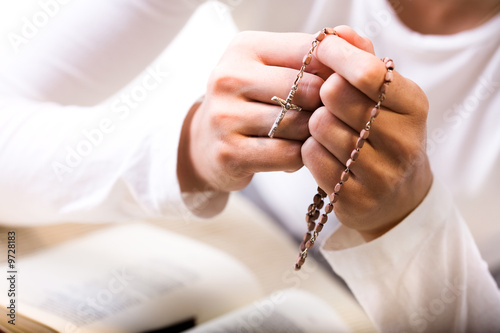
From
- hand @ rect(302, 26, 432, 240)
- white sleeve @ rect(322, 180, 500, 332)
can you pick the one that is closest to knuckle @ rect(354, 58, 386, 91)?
hand @ rect(302, 26, 432, 240)

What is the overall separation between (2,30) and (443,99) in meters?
0.28

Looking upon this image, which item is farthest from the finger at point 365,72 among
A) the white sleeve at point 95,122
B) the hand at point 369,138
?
the white sleeve at point 95,122

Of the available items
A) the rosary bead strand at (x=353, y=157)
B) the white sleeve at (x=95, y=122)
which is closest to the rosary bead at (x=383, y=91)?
the rosary bead strand at (x=353, y=157)

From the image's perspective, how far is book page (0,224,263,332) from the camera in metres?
0.29

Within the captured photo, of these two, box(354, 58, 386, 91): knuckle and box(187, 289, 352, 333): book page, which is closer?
box(354, 58, 386, 91): knuckle

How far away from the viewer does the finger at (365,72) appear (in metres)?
0.19

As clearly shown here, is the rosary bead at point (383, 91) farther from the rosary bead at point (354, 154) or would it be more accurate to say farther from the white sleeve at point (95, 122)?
the white sleeve at point (95, 122)

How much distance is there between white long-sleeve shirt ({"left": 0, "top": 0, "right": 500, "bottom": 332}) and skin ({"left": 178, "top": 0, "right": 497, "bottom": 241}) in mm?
52

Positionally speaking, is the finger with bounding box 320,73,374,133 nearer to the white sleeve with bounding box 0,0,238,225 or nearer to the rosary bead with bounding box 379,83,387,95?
the rosary bead with bounding box 379,83,387,95

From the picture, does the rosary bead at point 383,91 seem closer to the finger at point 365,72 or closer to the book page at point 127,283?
the finger at point 365,72

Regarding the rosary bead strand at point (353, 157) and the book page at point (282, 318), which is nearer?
the rosary bead strand at point (353, 157)

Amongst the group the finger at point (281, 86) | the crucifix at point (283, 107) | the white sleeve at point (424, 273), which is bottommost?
the white sleeve at point (424, 273)

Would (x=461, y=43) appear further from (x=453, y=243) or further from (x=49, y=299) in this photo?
(x=49, y=299)

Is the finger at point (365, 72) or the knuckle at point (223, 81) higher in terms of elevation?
the knuckle at point (223, 81)
